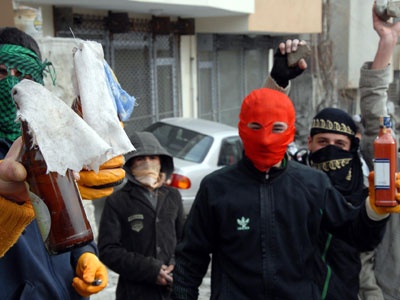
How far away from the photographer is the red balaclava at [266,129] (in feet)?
8.48

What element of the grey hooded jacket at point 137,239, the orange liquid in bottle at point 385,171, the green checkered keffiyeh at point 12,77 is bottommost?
the grey hooded jacket at point 137,239

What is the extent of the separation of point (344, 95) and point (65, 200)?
17.9 meters

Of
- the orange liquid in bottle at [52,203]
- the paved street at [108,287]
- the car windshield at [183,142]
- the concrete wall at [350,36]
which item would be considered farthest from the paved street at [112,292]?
the concrete wall at [350,36]

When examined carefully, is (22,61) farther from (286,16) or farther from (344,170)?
(286,16)

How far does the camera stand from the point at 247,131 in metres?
2.65

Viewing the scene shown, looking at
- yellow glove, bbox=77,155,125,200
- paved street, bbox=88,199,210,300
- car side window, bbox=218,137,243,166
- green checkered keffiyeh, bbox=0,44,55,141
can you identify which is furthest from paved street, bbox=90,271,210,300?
yellow glove, bbox=77,155,125,200

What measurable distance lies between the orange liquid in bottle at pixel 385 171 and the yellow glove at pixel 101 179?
1064mm

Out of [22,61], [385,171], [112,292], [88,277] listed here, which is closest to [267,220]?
[385,171]

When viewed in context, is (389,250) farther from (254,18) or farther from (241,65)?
(241,65)

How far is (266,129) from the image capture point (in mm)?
2605

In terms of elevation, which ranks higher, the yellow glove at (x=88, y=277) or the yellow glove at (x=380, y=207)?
the yellow glove at (x=380, y=207)

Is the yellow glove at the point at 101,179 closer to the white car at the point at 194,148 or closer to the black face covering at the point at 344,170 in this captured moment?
the black face covering at the point at 344,170

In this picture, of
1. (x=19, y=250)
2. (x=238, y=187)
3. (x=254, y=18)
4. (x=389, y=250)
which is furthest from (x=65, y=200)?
(x=254, y=18)

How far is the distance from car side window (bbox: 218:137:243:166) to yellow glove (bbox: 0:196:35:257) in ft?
22.1
